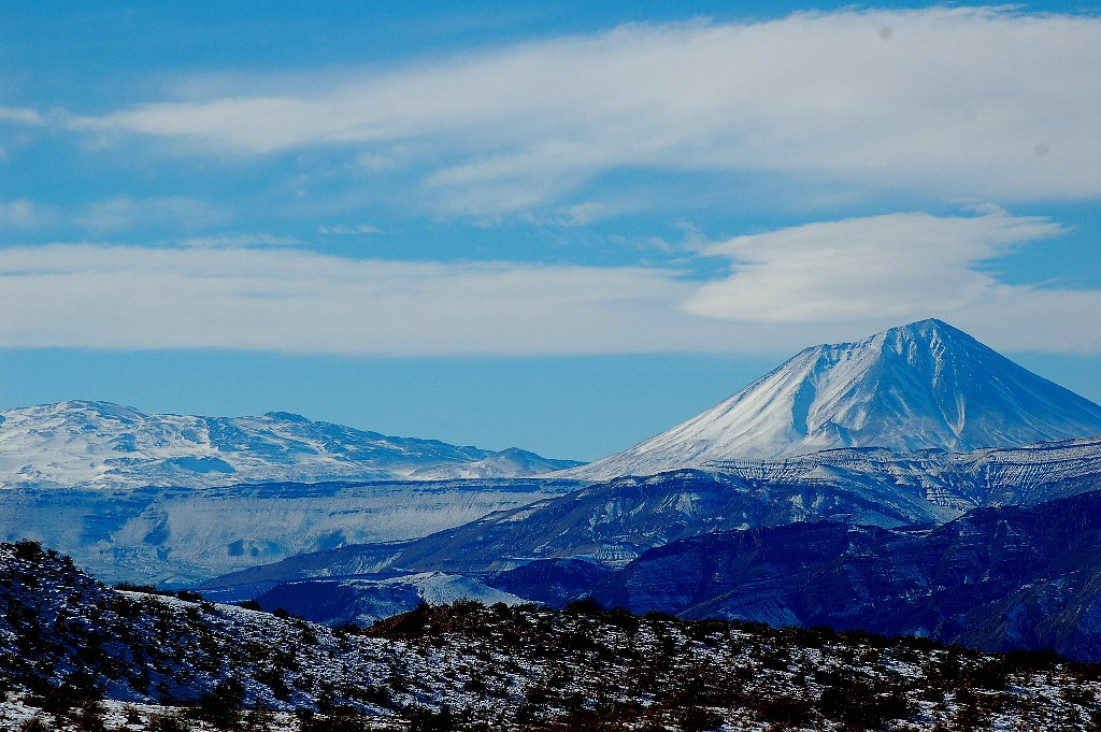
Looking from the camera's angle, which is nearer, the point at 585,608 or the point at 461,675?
the point at 461,675

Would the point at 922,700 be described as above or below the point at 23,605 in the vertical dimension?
below

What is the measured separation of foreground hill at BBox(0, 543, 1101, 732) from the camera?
43.3 metres

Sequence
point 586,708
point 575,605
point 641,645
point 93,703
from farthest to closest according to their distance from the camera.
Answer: point 575,605
point 641,645
point 586,708
point 93,703

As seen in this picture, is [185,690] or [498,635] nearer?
[185,690]

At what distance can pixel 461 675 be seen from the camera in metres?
51.0

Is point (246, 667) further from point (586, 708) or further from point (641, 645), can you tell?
point (641, 645)

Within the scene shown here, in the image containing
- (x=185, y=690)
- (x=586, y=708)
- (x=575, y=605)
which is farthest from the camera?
(x=575, y=605)

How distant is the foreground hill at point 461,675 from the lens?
43281 mm

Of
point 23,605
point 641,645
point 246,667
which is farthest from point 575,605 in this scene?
point 23,605

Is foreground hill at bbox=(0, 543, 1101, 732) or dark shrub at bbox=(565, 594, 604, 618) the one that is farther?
dark shrub at bbox=(565, 594, 604, 618)

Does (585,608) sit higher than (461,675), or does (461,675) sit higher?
(585,608)

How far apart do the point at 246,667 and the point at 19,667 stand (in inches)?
300

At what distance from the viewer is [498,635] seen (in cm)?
5756

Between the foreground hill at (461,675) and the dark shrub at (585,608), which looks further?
the dark shrub at (585,608)
